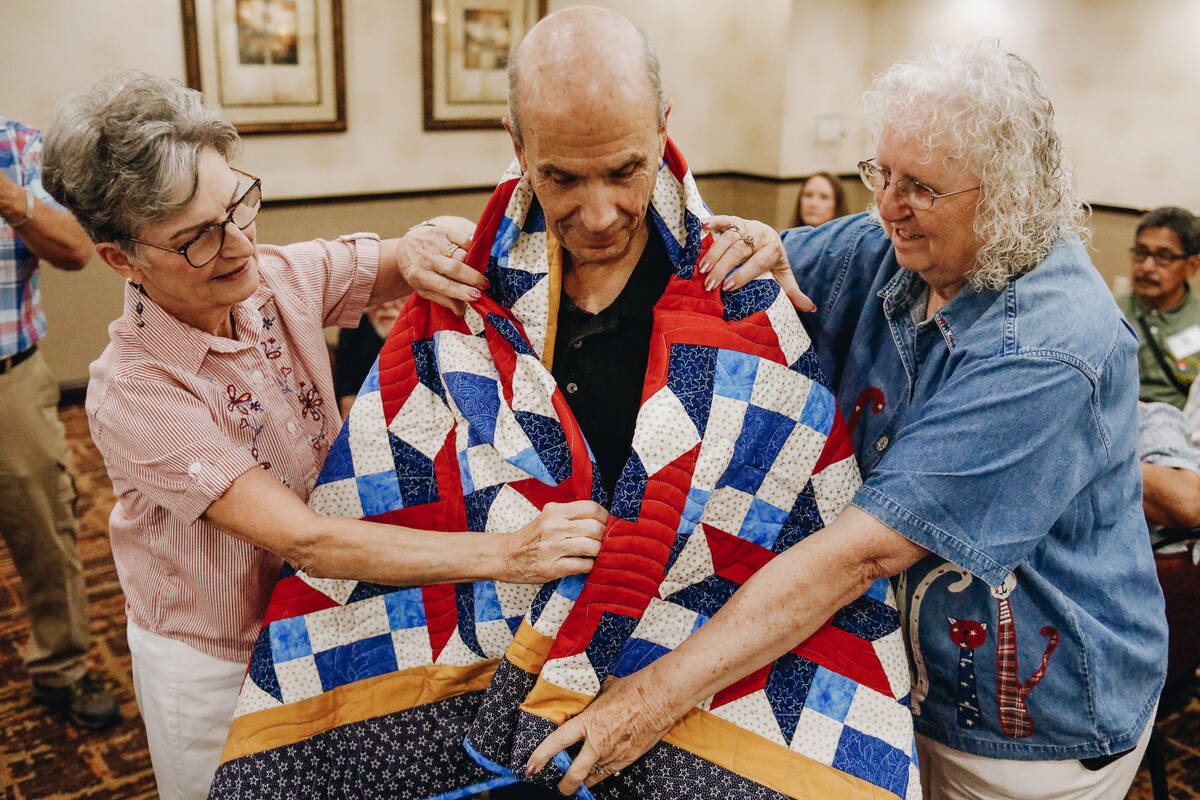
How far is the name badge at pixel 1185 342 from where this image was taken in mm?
3883

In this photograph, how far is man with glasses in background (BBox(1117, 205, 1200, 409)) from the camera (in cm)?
386

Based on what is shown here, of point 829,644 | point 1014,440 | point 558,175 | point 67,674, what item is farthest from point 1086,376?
point 67,674

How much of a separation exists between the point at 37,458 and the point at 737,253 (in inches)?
101

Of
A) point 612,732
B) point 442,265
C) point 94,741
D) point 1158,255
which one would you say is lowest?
point 94,741

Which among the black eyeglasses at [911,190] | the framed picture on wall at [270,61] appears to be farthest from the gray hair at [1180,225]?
the framed picture on wall at [270,61]

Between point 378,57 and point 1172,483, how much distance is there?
521cm

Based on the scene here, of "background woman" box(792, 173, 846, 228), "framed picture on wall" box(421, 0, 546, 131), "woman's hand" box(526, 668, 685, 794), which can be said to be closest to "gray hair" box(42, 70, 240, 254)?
"woman's hand" box(526, 668, 685, 794)

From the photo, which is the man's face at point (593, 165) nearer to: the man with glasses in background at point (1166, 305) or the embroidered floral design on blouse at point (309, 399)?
the embroidered floral design on blouse at point (309, 399)

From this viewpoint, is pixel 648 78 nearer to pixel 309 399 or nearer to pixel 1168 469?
pixel 309 399

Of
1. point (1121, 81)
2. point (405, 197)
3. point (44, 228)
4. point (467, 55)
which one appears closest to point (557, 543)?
point (44, 228)

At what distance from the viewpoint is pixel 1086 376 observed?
1368 mm

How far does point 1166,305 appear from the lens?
3990 mm

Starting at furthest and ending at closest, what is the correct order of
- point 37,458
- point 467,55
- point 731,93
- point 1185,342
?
point 731,93 < point 467,55 < point 1185,342 < point 37,458

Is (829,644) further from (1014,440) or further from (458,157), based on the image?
(458,157)
